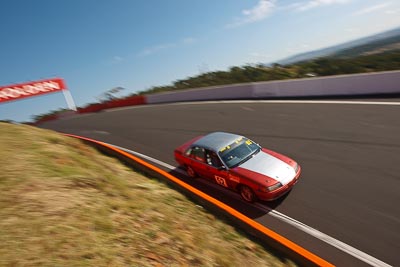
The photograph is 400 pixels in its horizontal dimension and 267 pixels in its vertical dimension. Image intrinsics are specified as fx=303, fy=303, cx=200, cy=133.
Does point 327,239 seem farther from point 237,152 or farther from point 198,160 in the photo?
point 198,160

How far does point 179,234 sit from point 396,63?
17452mm

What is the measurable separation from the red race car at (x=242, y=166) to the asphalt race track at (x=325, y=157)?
16.8 inches

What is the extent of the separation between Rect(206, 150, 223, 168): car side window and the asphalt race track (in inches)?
32.5

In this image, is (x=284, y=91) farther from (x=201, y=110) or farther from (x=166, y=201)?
(x=166, y=201)

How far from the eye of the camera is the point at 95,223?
478cm

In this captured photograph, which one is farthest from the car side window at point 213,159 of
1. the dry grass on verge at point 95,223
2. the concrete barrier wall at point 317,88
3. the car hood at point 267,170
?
the concrete barrier wall at point 317,88

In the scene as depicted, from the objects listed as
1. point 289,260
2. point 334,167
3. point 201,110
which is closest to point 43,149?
point 289,260

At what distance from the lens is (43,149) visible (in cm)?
762

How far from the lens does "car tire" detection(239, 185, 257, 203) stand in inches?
308

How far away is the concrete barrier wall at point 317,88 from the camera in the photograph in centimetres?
1453

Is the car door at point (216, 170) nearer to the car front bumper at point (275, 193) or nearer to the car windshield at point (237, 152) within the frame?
the car windshield at point (237, 152)

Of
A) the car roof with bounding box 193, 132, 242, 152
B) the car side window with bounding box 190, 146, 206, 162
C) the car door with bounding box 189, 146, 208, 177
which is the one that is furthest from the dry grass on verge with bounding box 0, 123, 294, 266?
the car roof with bounding box 193, 132, 242, 152

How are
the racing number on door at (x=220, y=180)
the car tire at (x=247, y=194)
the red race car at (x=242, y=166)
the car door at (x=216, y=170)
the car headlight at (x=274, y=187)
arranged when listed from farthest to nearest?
the racing number on door at (x=220, y=180)
the car door at (x=216, y=170)
the car tire at (x=247, y=194)
the red race car at (x=242, y=166)
the car headlight at (x=274, y=187)

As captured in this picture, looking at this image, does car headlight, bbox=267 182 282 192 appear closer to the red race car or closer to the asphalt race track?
the red race car
